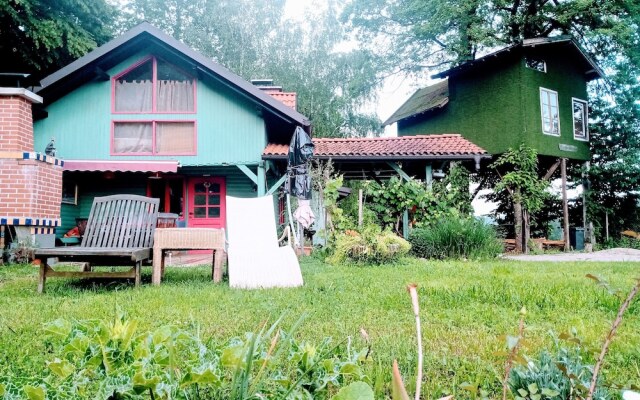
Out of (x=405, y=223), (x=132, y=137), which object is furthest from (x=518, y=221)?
(x=132, y=137)

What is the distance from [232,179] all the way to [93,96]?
13.4ft

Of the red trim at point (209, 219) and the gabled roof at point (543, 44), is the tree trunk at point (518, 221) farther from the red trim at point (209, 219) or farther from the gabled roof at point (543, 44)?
the red trim at point (209, 219)

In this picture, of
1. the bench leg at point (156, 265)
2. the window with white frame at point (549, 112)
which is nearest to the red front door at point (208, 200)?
the bench leg at point (156, 265)

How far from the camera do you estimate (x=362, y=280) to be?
5090 millimetres

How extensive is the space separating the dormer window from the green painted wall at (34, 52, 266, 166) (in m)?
0.17

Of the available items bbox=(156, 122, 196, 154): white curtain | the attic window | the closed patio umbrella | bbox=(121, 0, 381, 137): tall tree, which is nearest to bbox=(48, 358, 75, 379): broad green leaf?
the closed patio umbrella

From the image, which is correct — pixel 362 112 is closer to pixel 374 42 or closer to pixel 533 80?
pixel 374 42

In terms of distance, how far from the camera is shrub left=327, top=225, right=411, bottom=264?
740cm

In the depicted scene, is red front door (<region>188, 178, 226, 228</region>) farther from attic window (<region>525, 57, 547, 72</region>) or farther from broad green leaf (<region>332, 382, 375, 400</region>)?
broad green leaf (<region>332, 382, 375, 400</region>)

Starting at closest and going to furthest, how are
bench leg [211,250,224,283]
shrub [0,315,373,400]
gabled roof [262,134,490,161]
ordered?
shrub [0,315,373,400] < bench leg [211,250,224,283] < gabled roof [262,134,490,161]

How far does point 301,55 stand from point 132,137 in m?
14.7

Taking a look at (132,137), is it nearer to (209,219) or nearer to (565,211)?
(209,219)

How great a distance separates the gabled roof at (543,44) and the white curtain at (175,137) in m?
9.36

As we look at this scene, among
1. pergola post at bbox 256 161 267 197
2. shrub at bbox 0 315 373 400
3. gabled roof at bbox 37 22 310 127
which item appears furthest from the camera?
pergola post at bbox 256 161 267 197
